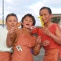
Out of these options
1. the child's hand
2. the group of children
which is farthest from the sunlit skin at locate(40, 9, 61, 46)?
the child's hand

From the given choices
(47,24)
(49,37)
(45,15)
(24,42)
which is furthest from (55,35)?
(24,42)

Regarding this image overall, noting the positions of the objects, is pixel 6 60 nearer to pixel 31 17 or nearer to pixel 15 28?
pixel 15 28

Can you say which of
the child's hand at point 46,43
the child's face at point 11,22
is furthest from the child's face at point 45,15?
the child's face at point 11,22

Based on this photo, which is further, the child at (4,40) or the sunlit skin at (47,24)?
the child at (4,40)

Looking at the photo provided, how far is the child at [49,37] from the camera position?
2.68 meters

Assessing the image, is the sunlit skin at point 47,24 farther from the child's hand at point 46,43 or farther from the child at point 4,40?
the child at point 4,40

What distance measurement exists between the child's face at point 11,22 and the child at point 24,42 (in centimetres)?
10

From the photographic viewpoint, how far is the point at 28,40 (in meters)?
2.75

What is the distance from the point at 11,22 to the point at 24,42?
0.34m

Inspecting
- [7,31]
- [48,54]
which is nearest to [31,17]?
[7,31]

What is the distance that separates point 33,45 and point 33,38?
0.10 m

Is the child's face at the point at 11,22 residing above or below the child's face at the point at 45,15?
below

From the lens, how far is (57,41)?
2.69 metres

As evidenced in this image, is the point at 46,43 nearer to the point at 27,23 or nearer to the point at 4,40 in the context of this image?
the point at 27,23
